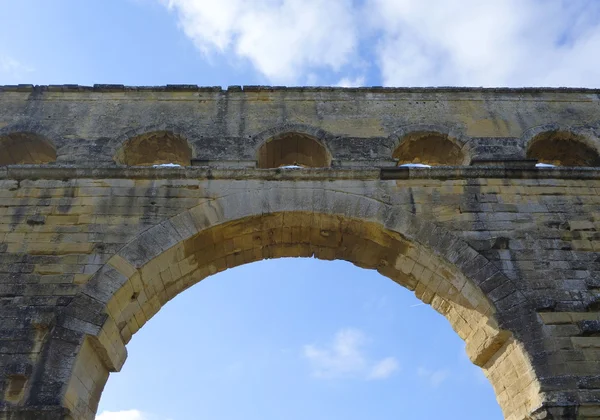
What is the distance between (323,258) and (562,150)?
13.5 feet

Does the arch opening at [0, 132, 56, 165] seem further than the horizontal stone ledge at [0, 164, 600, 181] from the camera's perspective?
Yes

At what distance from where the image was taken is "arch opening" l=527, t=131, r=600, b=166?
8.73 meters

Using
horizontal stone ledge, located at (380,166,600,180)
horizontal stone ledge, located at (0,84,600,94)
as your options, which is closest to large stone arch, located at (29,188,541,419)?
horizontal stone ledge, located at (380,166,600,180)

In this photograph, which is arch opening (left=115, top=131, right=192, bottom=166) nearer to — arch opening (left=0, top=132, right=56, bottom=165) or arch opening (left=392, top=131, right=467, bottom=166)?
arch opening (left=0, top=132, right=56, bottom=165)

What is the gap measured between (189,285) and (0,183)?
2731 mm

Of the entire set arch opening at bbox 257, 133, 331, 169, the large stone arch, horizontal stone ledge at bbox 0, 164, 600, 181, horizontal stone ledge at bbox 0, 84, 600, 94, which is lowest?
the large stone arch

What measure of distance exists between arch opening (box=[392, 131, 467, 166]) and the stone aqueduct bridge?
28mm

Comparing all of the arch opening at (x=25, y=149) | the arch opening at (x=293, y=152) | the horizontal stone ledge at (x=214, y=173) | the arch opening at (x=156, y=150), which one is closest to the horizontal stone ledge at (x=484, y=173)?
the horizontal stone ledge at (x=214, y=173)

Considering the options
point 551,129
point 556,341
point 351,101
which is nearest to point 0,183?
point 351,101

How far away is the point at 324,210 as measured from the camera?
733 centimetres

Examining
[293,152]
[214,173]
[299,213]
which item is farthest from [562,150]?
[214,173]

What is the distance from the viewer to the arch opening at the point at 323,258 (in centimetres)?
644

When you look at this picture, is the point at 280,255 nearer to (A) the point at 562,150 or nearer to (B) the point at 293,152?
(B) the point at 293,152

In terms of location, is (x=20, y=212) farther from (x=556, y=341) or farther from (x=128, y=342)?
(x=556, y=341)
